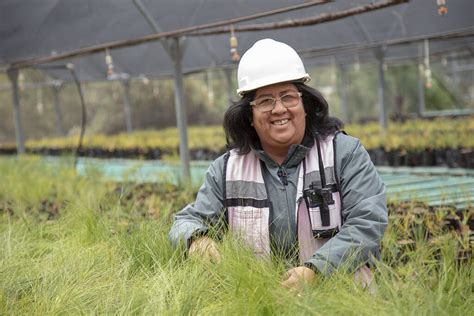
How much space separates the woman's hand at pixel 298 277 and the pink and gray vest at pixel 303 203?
0.27m

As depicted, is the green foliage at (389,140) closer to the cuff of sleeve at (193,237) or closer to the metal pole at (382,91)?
the metal pole at (382,91)

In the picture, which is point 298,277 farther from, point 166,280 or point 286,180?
point 286,180

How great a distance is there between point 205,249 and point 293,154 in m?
0.48

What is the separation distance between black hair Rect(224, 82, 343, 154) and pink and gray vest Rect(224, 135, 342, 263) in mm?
77

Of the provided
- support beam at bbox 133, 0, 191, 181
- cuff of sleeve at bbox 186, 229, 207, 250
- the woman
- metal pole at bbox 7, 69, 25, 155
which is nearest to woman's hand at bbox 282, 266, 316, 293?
the woman

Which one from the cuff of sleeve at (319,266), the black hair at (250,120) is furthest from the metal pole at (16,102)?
the cuff of sleeve at (319,266)

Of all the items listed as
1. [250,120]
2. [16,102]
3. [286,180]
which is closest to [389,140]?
[16,102]

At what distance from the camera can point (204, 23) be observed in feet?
20.4

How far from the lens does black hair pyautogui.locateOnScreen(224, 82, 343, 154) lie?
2.52 m

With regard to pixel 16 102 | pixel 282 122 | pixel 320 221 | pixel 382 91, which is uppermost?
pixel 16 102

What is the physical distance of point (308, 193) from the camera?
2355 mm

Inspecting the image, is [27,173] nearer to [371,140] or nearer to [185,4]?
[185,4]

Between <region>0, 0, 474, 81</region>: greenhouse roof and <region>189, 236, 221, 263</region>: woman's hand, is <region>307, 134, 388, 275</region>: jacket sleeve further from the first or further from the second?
<region>0, 0, 474, 81</region>: greenhouse roof

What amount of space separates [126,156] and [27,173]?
4.50m
